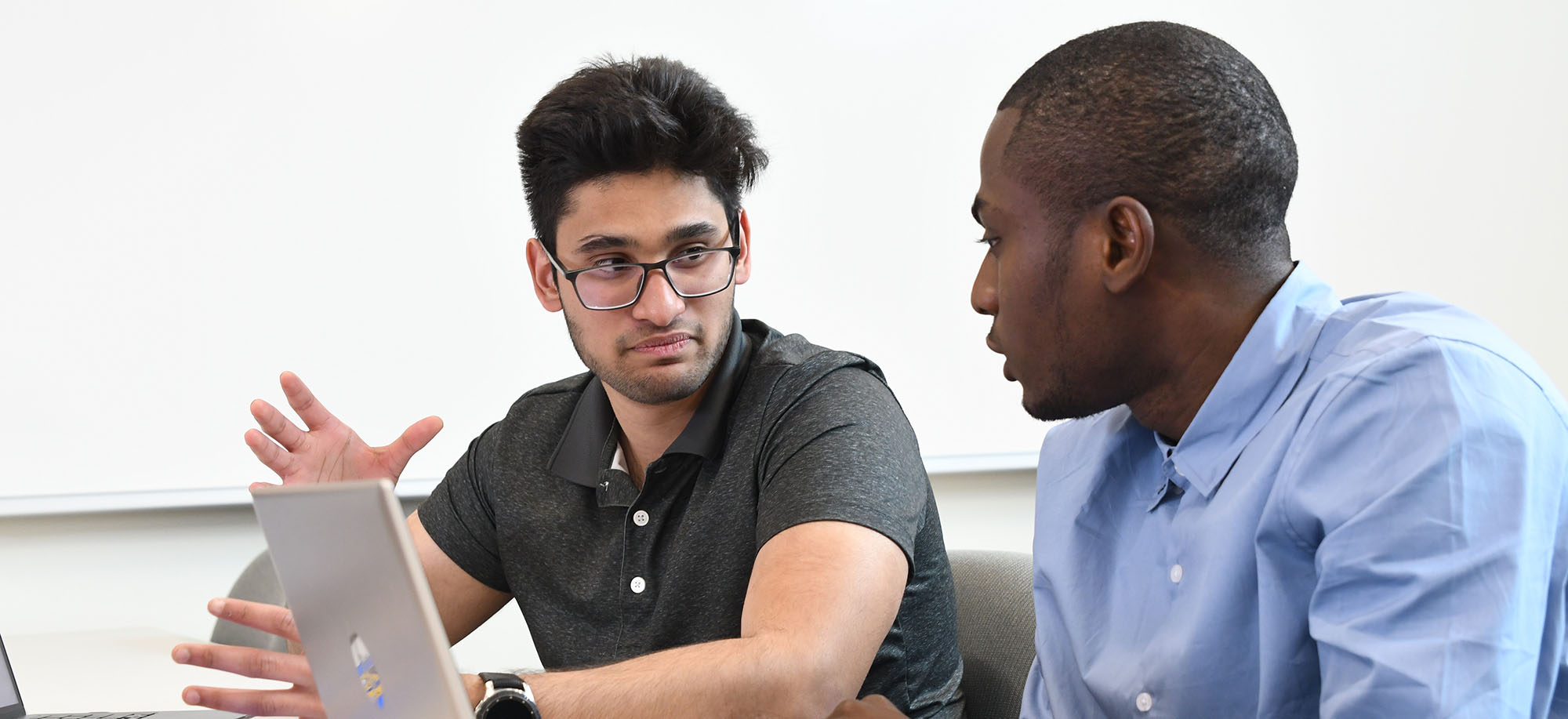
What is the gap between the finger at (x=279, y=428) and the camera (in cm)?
148

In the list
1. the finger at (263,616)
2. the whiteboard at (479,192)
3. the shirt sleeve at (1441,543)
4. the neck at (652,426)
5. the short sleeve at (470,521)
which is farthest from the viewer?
the whiteboard at (479,192)

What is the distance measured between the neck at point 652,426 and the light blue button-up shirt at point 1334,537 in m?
0.58

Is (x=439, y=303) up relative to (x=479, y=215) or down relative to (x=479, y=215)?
down

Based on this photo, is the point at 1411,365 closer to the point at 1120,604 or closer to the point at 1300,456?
the point at 1300,456

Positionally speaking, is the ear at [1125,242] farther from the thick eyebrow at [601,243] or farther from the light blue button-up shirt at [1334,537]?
the thick eyebrow at [601,243]

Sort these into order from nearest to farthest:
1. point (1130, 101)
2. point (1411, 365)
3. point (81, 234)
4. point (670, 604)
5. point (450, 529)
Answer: point (1411, 365)
point (1130, 101)
point (670, 604)
point (450, 529)
point (81, 234)

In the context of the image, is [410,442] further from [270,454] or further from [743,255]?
[743,255]

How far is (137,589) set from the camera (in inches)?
102

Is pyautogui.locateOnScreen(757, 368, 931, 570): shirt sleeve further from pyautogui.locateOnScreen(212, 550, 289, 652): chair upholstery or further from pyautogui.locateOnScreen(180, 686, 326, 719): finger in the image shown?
pyautogui.locateOnScreen(212, 550, 289, 652): chair upholstery

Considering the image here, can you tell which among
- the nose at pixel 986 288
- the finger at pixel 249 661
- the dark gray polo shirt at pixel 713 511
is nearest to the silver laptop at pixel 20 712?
the finger at pixel 249 661

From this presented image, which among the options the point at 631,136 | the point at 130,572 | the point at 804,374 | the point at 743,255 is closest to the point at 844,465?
the point at 804,374

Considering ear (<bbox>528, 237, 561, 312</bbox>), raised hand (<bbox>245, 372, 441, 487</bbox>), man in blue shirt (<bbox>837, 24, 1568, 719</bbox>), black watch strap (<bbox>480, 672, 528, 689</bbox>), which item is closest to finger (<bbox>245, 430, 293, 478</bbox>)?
raised hand (<bbox>245, 372, 441, 487</bbox>)

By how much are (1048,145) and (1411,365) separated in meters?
0.35

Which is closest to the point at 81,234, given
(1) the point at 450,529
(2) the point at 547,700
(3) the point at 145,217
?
(3) the point at 145,217
